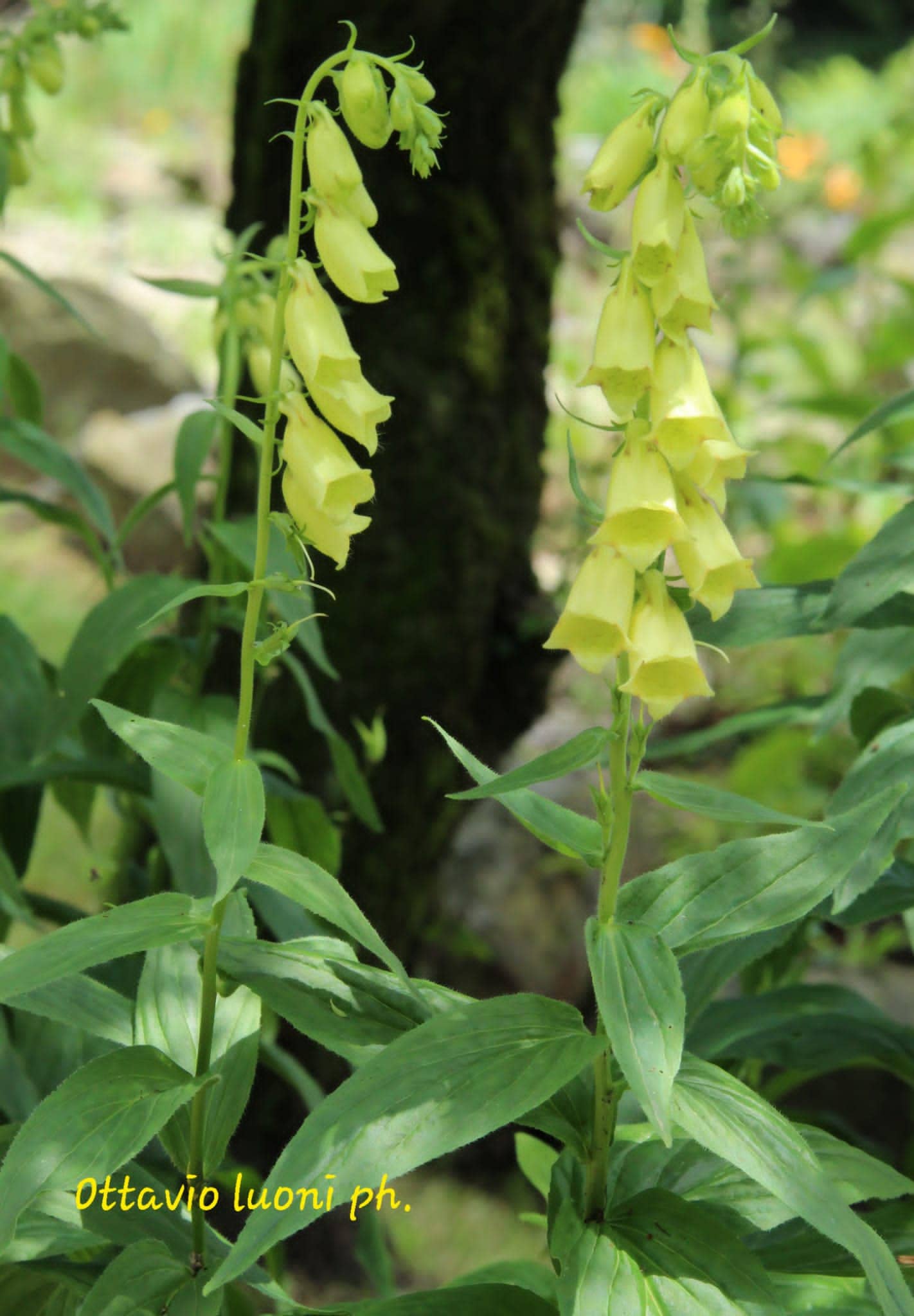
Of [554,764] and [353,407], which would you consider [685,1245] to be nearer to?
[554,764]

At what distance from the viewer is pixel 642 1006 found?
639mm

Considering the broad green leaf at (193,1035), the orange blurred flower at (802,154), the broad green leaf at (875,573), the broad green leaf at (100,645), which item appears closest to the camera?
the broad green leaf at (193,1035)

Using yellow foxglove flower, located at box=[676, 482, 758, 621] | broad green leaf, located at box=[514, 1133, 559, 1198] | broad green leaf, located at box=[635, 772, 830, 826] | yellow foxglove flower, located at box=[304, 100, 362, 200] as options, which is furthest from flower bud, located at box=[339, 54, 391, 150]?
broad green leaf, located at box=[514, 1133, 559, 1198]

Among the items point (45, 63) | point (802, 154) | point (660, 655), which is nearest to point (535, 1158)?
point (660, 655)

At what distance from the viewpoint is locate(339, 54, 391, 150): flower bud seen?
64cm

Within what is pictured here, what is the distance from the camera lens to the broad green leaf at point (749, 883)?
2.26 feet

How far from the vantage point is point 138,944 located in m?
0.64

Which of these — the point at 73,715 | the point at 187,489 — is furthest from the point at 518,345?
the point at 73,715

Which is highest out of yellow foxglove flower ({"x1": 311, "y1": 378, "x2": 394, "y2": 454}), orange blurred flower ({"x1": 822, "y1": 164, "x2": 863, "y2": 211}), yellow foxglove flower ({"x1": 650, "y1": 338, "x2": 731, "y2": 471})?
orange blurred flower ({"x1": 822, "y1": 164, "x2": 863, "y2": 211})

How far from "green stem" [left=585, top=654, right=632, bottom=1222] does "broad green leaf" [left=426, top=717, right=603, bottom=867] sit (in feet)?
0.05

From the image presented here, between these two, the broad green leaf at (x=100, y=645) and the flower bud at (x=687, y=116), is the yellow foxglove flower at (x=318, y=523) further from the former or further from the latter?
the broad green leaf at (x=100, y=645)

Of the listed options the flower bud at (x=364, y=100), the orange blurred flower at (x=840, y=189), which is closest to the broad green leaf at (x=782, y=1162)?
the flower bud at (x=364, y=100)

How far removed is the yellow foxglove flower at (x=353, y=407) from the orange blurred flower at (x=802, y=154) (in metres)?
3.21

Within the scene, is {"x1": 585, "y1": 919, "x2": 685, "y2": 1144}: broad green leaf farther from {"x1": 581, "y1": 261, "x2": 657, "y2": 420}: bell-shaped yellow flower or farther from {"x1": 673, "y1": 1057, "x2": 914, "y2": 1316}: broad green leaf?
{"x1": 581, "y1": 261, "x2": 657, "y2": 420}: bell-shaped yellow flower
